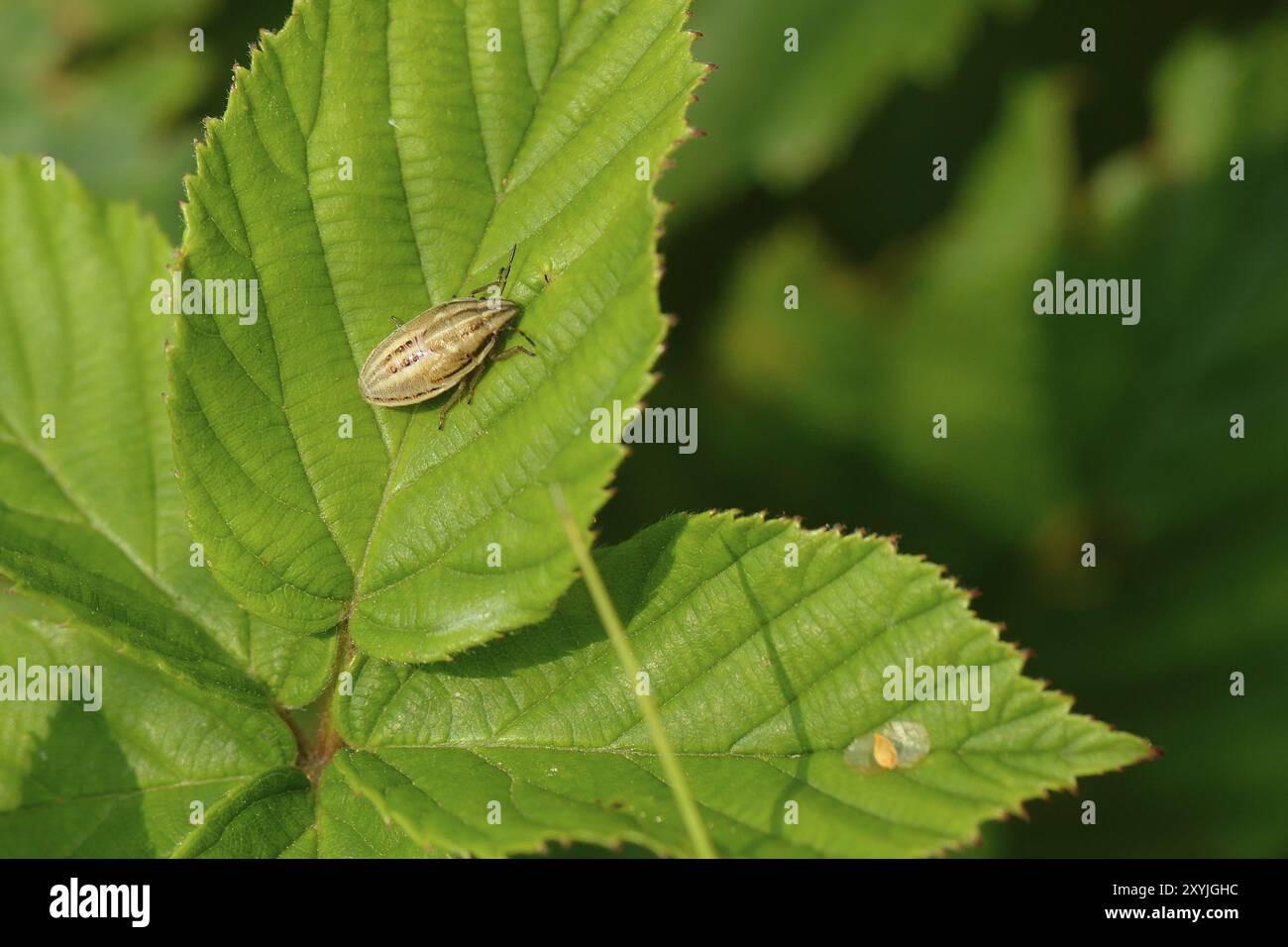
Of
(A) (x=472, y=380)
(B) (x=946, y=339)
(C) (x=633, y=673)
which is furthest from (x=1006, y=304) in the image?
(C) (x=633, y=673)

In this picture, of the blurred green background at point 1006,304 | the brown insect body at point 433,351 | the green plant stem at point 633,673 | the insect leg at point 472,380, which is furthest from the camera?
A: the blurred green background at point 1006,304

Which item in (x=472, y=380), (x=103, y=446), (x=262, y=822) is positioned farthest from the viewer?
(x=103, y=446)

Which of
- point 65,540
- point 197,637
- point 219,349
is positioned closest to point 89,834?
point 197,637

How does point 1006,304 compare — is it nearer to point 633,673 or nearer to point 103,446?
point 633,673

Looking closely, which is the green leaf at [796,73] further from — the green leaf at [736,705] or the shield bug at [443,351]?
the green leaf at [736,705]

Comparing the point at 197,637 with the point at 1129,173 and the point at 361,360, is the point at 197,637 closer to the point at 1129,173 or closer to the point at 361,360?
the point at 361,360

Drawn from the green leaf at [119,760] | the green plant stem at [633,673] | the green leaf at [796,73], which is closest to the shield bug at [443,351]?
the green plant stem at [633,673]
